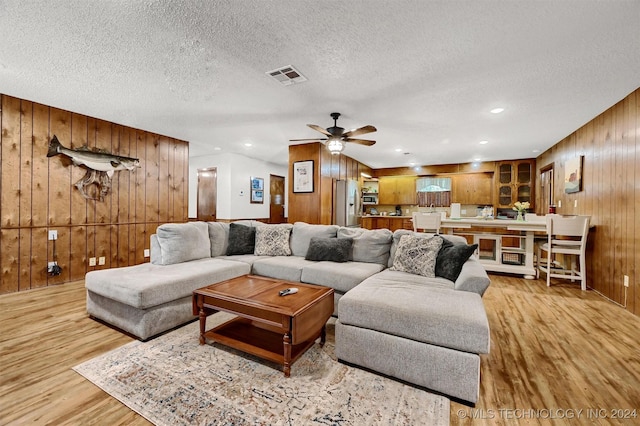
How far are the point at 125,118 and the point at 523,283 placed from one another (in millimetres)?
6688

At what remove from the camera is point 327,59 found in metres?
2.49

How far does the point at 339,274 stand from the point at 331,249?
53 centimetres

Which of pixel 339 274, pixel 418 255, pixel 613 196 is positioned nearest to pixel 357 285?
pixel 339 274

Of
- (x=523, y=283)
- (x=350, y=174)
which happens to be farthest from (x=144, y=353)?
(x=350, y=174)

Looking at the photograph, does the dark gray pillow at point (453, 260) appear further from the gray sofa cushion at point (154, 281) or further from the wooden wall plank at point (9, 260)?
the wooden wall plank at point (9, 260)

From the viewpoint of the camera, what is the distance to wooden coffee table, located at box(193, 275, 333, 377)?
1834 mm

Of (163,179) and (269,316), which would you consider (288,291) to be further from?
(163,179)

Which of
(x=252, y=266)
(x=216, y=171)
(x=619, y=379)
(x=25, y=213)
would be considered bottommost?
(x=619, y=379)

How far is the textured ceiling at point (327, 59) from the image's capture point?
75.3 inches

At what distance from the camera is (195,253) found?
3.35m

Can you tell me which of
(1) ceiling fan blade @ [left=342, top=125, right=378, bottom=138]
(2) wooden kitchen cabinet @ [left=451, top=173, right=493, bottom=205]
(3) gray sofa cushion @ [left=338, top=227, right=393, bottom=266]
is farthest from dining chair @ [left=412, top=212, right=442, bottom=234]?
(2) wooden kitchen cabinet @ [left=451, top=173, right=493, bottom=205]

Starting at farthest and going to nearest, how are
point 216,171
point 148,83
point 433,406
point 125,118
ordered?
point 216,171, point 125,118, point 148,83, point 433,406

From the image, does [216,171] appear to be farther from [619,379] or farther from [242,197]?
[619,379]

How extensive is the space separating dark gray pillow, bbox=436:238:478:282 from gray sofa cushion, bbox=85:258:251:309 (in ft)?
7.17
